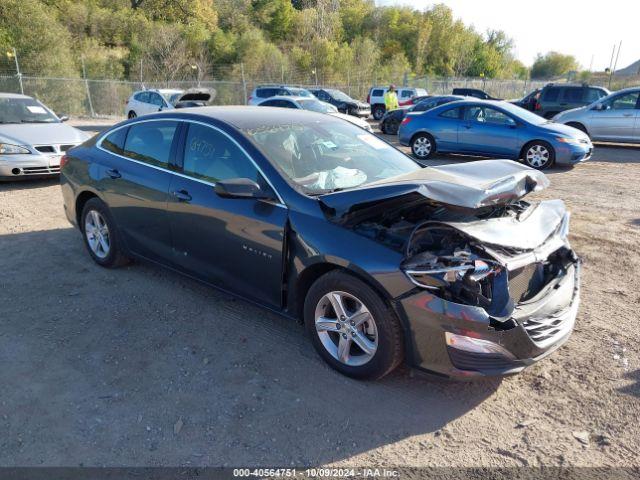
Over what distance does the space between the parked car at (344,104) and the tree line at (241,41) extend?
801 cm

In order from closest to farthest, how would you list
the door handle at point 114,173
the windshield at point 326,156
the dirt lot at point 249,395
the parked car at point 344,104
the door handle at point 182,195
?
the dirt lot at point 249,395 < the windshield at point 326,156 < the door handle at point 182,195 < the door handle at point 114,173 < the parked car at point 344,104

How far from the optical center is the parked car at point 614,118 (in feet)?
44.3

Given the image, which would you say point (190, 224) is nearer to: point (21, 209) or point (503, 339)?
point (503, 339)

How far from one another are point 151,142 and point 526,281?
3.38 meters

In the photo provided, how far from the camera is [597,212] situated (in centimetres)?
728

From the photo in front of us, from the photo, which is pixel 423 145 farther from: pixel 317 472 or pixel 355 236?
pixel 317 472

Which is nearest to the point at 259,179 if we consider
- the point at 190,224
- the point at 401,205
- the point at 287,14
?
the point at 190,224

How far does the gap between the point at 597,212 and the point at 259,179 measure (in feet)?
19.2

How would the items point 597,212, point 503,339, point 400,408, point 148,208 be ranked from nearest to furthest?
point 503,339 < point 400,408 < point 148,208 < point 597,212

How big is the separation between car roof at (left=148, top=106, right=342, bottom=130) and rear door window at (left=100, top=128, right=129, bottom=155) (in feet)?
1.15

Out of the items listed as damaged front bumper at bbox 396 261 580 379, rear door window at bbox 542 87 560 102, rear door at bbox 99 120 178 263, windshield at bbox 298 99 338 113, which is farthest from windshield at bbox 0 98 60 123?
rear door window at bbox 542 87 560 102

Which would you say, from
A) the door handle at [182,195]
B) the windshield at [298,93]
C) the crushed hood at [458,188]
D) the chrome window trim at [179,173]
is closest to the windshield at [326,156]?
the chrome window trim at [179,173]

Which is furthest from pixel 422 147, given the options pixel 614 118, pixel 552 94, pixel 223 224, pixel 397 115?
pixel 223 224

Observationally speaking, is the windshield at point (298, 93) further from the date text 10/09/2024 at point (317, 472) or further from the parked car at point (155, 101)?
the date text 10/09/2024 at point (317, 472)
